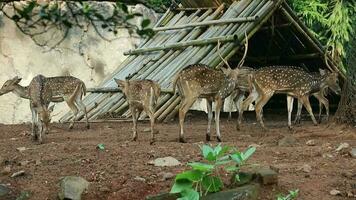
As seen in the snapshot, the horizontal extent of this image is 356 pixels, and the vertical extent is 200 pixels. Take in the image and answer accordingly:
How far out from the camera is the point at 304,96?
39.5 ft

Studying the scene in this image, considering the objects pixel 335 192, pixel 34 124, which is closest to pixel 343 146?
pixel 335 192

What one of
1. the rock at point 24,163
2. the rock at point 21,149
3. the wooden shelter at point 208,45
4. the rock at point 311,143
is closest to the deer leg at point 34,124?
the rock at point 21,149

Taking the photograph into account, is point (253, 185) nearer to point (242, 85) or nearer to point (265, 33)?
point (242, 85)

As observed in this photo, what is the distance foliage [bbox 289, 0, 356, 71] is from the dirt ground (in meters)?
6.24

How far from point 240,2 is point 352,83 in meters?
4.52

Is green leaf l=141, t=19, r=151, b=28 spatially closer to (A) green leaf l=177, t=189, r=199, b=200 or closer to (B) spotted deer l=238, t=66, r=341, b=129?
(A) green leaf l=177, t=189, r=199, b=200

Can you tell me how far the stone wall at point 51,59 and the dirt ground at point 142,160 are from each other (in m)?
5.76

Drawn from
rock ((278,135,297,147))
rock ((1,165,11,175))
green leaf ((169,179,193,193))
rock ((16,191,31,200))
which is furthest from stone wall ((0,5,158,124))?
green leaf ((169,179,193,193))

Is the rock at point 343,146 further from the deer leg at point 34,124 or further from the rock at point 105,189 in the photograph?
the deer leg at point 34,124

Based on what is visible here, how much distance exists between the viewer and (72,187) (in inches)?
250

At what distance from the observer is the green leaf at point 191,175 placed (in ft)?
18.9

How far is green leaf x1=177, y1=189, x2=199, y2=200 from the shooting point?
562 cm

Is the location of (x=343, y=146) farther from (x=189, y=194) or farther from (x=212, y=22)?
(x=212, y=22)

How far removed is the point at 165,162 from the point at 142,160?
0.33 metres
